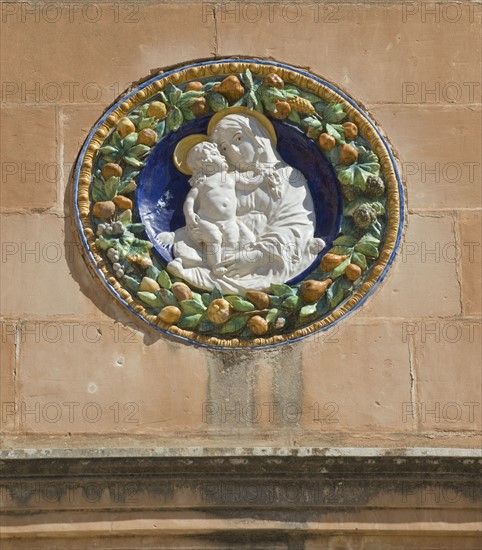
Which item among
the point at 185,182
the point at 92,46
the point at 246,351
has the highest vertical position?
the point at 92,46

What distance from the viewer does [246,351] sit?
50.3 feet

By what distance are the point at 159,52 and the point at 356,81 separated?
1367 millimetres

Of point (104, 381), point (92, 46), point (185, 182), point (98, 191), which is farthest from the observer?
point (92, 46)

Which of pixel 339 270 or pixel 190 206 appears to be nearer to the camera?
pixel 339 270

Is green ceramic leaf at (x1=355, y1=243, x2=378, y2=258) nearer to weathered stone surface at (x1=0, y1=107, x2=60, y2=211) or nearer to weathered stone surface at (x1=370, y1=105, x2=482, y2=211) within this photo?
weathered stone surface at (x1=370, y1=105, x2=482, y2=211)

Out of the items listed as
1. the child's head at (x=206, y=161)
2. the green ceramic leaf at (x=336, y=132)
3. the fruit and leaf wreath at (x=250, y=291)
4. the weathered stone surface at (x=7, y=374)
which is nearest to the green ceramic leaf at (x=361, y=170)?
the fruit and leaf wreath at (x=250, y=291)

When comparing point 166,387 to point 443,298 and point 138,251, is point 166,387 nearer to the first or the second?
point 138,251

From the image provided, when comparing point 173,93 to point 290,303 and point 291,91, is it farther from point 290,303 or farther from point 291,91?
point 290,303

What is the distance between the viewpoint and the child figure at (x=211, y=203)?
15.6 metres

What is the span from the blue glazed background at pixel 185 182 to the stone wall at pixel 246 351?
0.48m

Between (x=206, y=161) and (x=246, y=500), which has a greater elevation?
(x=206, y=161)

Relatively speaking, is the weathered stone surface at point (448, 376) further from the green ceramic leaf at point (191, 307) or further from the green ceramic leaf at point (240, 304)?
the green ceramic leaf at point (191, 307)

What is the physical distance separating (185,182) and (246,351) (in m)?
1.31

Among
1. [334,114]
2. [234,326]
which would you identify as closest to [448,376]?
[234,326]
